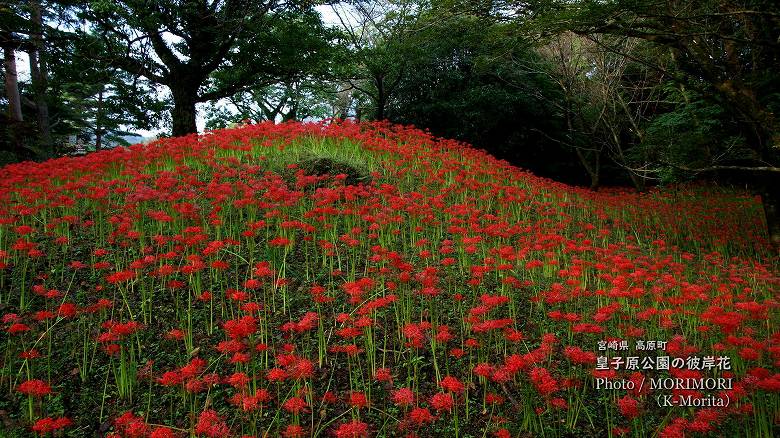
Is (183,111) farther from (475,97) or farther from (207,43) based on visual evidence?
(475,97)

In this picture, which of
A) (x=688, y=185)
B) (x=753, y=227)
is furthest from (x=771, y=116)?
(x=688, y=185)

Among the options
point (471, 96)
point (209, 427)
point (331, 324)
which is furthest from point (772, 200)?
point (209, 427)

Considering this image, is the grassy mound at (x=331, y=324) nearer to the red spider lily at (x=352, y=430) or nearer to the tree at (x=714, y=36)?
the red spider lily at (x=352, y=430)

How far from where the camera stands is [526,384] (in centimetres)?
303

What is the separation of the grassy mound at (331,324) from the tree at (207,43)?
5.17 meters

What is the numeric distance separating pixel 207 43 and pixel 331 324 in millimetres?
11070

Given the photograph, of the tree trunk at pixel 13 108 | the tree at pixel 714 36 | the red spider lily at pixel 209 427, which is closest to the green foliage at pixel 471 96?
the tree at pixel 714 36

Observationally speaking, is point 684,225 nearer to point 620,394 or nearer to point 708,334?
point 708,334

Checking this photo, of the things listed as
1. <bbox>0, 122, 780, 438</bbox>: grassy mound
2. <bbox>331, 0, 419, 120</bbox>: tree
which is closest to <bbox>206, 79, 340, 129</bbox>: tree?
<bbox>331, 0, 419, 120</bbox>: tree

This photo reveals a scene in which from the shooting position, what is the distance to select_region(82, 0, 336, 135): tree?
10.8 meters

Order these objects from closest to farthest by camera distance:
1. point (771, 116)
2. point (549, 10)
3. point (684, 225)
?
point (549, 10) → point (771, 116) → point (684, 225)

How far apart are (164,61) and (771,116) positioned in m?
13.4

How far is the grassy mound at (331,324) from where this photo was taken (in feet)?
9.21

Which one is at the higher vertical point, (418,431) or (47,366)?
(47,366)
